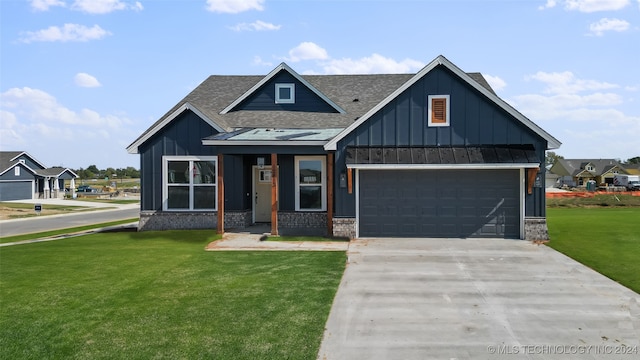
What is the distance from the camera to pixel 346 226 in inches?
589

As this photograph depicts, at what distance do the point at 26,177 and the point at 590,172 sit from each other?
327 ft

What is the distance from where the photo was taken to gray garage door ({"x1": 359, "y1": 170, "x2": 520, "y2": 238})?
576 inches

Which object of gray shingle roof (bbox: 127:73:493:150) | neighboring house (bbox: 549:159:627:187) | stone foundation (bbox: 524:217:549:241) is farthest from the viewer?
neighboring house (bbox: 549:159:627:187)

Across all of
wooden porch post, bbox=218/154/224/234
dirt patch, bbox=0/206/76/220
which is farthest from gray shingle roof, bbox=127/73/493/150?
dirt patch, bbox=0/206/76/220

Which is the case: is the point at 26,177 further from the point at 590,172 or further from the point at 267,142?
the point at 590,172

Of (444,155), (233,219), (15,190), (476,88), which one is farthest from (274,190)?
(15,190)

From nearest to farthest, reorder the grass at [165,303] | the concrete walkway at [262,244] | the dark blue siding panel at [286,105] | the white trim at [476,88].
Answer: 1. the grass at [165,303]
2. the concrete walkway at [262,244]
3. the white trim at [476,88]
4. the dark blue siding panel at [286,105]

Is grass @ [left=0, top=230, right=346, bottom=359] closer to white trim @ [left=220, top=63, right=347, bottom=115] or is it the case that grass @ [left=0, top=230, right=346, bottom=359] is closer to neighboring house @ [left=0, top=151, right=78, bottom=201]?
white trim @ [left=220, top=63, right=347, bottom=115]

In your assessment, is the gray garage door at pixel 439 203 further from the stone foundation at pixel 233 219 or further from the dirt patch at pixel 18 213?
the dirt patch at pixel 18 213

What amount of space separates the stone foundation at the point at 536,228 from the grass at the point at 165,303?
263 inches

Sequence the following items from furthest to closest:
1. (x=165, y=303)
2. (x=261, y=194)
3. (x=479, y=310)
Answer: (x=261, y=194) → (x=165, y=303) → (x=479, y=310)

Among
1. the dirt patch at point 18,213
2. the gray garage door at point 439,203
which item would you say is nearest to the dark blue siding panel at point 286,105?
the gray garage door at point 439,203

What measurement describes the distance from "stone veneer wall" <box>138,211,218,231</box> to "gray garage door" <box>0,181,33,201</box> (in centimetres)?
4115

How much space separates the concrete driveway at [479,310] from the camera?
591 cm
